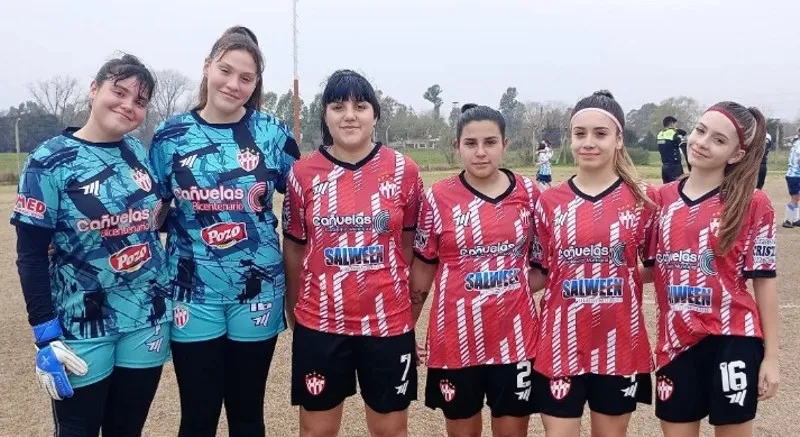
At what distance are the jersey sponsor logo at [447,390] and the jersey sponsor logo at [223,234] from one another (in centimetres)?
120

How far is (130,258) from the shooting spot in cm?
266

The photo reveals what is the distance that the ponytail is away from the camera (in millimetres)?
2676

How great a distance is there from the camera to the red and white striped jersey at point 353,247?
2908mm

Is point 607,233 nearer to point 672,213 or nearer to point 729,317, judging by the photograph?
point 672,213

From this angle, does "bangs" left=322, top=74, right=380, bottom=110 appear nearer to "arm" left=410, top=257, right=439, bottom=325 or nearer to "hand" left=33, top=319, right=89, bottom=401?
"arm" left=410, top=257, right=439, bottom=325

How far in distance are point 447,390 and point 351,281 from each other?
716 millimetres

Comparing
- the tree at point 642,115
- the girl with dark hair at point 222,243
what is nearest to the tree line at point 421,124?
the tree at point 642,115

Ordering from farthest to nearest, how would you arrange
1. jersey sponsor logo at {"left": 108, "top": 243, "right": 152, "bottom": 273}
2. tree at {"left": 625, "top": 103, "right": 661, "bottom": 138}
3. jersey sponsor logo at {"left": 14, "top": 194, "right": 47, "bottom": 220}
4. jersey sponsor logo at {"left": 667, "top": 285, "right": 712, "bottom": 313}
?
tree at {"left": 625, "top": 103, "right": 661, "bottom": 138} → jersey sponsor logo at {"left": 667, "top": 285, "right": 712, "bottom": 313} → jersey sponsor logo at {"left": 108, "top": 243, "right": 152, "bottom": 273} → jersey sponsor logo at {"left": 14, "top": 194, "right": 47, "bottom": 220}

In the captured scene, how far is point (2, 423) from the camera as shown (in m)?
4.07

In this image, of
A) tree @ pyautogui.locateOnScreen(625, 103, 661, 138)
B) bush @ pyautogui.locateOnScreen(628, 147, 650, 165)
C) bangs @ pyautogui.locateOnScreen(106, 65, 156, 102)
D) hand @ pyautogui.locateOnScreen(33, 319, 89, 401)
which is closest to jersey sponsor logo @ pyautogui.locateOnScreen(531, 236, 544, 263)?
bangs @ pyautogui.locateOnScreen(106, 65, 156, 102)

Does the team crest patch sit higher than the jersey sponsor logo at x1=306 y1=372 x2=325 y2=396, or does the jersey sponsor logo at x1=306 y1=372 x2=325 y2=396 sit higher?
the team crest patch

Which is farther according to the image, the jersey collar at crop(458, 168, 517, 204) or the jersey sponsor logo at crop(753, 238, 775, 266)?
the jersey collar at crop(458, 168, 517, 204)

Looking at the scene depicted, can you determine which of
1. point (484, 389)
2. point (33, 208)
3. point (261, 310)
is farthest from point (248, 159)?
point (484, 389)

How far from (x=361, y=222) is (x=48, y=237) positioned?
1309 millimetres
